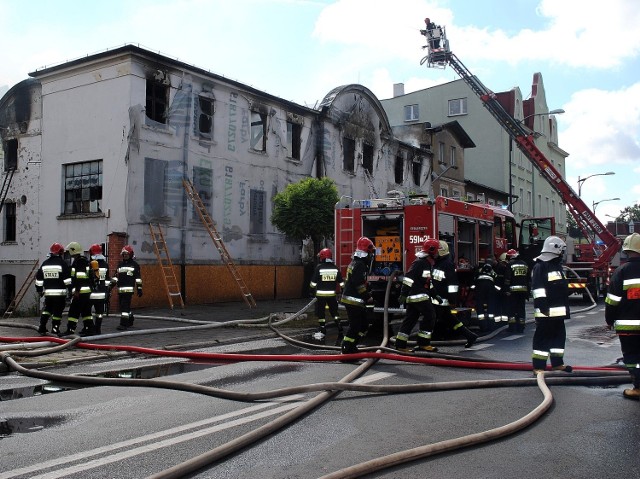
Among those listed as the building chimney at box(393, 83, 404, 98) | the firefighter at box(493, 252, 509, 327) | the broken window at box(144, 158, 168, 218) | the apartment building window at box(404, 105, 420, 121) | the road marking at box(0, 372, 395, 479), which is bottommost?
the road marking at box(0, 372, 395, 479)

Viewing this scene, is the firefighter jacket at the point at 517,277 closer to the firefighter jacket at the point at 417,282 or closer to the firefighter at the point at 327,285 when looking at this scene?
the firefighter at the point at 327,285

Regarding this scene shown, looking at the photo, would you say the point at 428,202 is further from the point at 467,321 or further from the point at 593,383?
the point at 593,383

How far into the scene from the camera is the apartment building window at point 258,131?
840 inches

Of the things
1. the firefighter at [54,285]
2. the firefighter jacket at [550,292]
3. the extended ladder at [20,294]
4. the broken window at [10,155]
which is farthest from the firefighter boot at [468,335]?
the broken window at [10,155]

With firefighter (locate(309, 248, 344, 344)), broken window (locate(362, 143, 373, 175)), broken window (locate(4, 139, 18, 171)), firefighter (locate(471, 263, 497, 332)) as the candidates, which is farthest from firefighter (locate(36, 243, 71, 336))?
broken window (locate(362, 143, 373, 175))

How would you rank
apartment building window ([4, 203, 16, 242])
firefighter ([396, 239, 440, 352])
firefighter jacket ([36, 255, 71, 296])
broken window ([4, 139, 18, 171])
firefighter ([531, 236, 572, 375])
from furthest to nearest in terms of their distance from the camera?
broken window ([4, 139, 18, 171]), apartment building window ([4, 203, 16, 242]), firefighter jacket ([36, 255, 71, 296]), firefighter ([396, 239, 440, 352]), firefighter ([531, 236, 572, 375])

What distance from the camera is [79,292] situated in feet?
34.4

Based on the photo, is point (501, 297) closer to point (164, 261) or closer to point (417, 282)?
point (417, 282)

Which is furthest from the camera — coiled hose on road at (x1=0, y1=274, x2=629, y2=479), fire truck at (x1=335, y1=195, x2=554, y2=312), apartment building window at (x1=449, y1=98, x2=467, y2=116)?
apartment building window at (x1=449, y1=98, x2=467, y2=116)

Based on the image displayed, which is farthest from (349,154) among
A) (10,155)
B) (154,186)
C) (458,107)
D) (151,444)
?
(151,444)

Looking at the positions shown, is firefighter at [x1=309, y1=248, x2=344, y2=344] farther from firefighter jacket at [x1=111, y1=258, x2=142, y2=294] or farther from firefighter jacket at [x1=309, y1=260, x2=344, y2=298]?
firefighter jacket at [x1=111, y1=258, x2=142, y2=294]

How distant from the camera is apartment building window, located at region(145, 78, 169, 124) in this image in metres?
17.9

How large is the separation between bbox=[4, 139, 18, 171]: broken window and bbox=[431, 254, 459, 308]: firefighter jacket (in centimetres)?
1596

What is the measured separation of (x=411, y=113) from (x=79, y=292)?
37.2 meters
